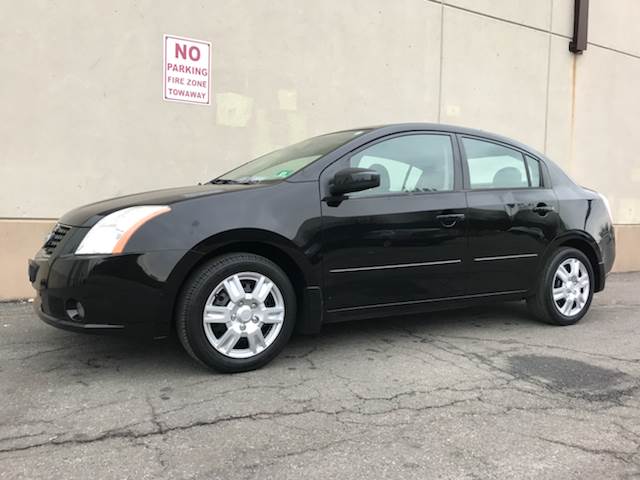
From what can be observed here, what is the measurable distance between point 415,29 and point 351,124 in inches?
67.9

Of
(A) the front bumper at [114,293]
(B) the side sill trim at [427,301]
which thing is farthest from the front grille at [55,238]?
(B) the side sill trim at [427,301]

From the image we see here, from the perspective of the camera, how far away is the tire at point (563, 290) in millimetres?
4715

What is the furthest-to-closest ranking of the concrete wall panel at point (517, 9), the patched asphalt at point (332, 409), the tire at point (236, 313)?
the concrete wall panel at point (517, 9) → the tire at point (236, 313) → the patched asphalt at point (332, 409)

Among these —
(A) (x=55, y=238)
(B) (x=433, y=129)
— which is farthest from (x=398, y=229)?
(A) (x=55, y=238)

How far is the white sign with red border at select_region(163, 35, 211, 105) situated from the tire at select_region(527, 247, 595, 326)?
13.3 feet

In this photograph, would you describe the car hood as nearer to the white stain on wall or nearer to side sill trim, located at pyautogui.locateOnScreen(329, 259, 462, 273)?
side sill trim, located at pyautogui.locateOnScreen(329, 259, 462, 273)

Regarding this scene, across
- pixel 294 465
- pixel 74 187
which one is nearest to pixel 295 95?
pixel 74 187

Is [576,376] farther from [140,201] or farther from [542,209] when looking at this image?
[140,201]

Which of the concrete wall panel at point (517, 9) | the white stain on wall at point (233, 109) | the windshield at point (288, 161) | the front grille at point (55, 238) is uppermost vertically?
the concrete wall panel at point (517, 9)

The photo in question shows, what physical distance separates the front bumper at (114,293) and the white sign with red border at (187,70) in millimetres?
3462

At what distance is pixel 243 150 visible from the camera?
6703 mm

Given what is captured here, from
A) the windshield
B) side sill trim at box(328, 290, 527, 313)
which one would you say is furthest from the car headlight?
side sill trim at box(328, 290, 527, 313)

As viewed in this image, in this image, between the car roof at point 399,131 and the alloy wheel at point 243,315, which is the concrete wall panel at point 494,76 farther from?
the alloy wheel at point 243,315

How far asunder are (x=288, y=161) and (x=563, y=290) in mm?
2597
